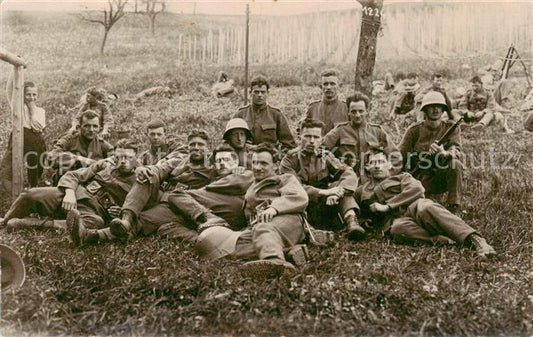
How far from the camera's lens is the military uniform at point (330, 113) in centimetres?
732

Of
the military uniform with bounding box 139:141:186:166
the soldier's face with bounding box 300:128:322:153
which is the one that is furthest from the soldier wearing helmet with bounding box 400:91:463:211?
the military uniform with bounding box 139:141:186:166

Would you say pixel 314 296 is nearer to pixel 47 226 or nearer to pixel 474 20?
pixel 47 226

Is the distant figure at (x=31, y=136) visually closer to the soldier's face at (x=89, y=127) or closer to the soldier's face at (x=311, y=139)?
the soldier's face at (x=89, y=127)

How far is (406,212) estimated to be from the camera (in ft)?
19.3

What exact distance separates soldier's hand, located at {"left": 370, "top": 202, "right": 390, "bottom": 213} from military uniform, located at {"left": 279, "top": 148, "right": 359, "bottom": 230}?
0.60 ft

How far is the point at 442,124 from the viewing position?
22.5 feet

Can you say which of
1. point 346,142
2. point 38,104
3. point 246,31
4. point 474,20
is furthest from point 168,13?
point 474,20

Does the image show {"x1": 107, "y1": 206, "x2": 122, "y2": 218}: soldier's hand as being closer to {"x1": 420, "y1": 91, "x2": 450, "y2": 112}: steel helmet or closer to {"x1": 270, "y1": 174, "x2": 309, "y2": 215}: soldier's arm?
{"x1": 270, "y1": 174, "x2": 309, "y2": 215}: soldier's arm

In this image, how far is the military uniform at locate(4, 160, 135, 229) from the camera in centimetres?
614

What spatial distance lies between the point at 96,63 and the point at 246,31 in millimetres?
2112

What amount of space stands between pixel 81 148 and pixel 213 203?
6.35ft

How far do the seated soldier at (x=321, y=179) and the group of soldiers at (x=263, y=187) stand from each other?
0.4 inches

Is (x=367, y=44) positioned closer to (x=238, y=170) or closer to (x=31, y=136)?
(x=238, y=170)

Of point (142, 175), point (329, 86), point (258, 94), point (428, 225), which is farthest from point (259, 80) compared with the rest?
point (428, 225)
